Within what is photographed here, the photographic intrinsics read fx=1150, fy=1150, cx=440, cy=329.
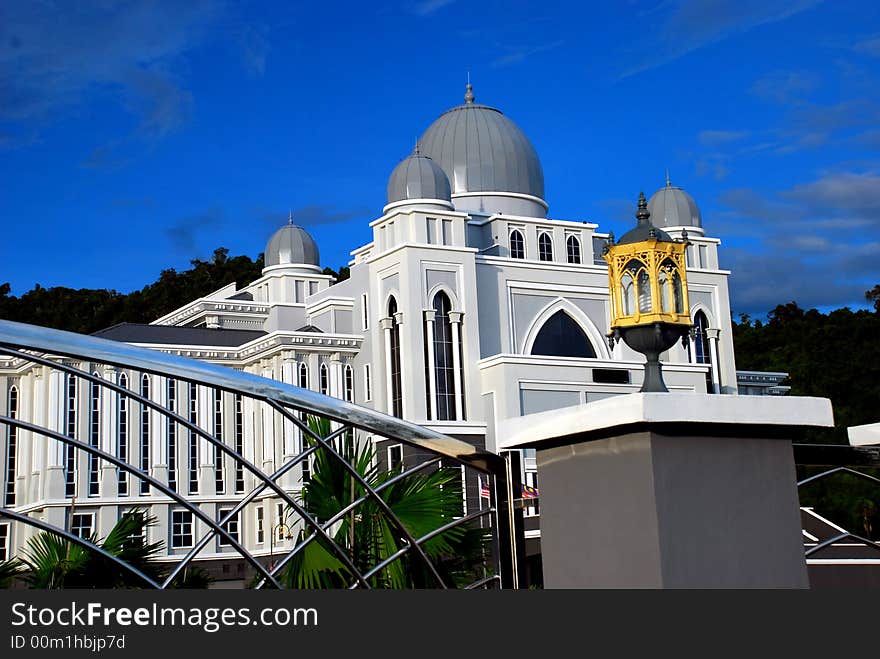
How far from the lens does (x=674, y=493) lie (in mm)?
3361

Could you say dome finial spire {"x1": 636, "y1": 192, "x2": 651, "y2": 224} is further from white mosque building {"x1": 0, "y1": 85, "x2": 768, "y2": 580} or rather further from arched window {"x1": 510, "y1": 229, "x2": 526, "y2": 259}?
arched window {"x1": 510, "y1": 229, "x2": 526, "y2": 259}

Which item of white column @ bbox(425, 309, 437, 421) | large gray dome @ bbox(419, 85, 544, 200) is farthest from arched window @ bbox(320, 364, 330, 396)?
large gray dome @ bbox(419, 85, 544, 200)

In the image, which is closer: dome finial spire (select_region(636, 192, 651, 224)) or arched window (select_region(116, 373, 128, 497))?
dome finial spire (select_region(636, 192, 651, 224))

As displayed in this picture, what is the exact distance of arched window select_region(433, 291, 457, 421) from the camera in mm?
36250

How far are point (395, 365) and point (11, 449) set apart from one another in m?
12.6

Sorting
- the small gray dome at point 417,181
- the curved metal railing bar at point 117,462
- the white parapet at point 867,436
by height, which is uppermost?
the small gray dome at point 417,181

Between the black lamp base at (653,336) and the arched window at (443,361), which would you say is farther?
the arched window at (443,361)

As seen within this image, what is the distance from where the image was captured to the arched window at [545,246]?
41.7m

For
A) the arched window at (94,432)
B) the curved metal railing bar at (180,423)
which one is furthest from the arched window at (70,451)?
the curved metal railing bar at (180,423)

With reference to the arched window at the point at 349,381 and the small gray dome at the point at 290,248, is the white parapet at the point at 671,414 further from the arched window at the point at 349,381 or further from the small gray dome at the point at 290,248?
the small gray dome at the point at 290,248

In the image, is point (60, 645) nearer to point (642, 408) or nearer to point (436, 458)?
point (436, 458)

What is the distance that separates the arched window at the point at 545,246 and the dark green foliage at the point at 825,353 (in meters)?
11.8

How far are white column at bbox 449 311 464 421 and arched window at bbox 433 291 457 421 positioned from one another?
11 centimetres

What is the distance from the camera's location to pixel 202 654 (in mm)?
2625
